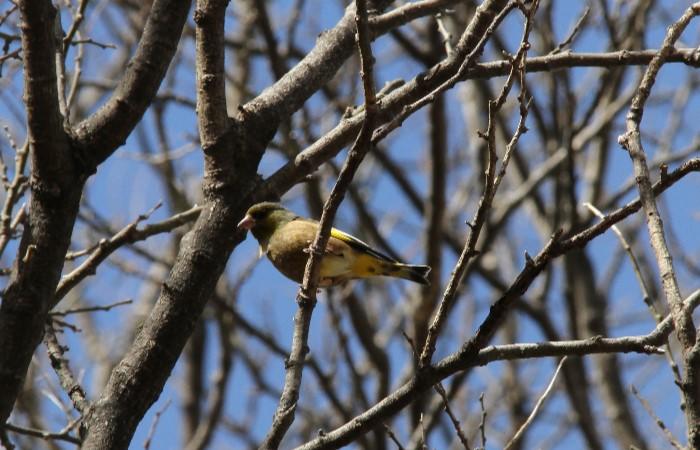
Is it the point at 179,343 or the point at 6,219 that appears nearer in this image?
the point at 179,343

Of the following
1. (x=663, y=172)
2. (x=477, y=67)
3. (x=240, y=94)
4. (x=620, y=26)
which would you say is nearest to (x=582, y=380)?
(x=620, y=26)

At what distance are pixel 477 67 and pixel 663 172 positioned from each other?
1652 mm

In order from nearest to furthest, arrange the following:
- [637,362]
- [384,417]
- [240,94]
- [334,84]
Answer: [384,417] → [240,94] → [334,84] → [637,362]

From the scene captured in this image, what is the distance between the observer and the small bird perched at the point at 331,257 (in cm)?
570

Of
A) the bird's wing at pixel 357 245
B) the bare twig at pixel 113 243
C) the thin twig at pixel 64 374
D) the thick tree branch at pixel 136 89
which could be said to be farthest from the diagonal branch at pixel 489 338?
the bird's wing at pixel 357 245

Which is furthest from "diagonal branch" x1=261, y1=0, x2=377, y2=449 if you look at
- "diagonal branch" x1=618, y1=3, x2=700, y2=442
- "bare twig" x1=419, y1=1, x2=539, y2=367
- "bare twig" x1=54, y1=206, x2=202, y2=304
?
"bare twig" x1=54, y1=206, x2=202, y2=304

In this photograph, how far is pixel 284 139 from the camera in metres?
7.42

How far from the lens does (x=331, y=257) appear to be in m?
5.69

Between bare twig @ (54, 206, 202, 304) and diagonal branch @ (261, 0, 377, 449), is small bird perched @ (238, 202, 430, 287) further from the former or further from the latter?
diagonal branch @ (261, 0, 377, 449)

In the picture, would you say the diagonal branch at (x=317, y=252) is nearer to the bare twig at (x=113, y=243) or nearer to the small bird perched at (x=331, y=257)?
the bare twig at (x=113, y=243)

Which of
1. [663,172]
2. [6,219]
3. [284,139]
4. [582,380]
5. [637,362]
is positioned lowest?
[663,172]

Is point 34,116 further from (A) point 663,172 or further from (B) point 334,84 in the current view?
(B) point 334,84

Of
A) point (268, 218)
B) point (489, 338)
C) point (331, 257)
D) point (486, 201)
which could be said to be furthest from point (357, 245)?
point (486, 201)

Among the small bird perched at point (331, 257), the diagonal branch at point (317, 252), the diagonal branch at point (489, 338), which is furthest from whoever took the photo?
the small bird perched at point (331, 257)
